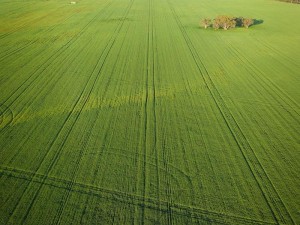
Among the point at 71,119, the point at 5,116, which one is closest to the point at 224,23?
the point at 71,119

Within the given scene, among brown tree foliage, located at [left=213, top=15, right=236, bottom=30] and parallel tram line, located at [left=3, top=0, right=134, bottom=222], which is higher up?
brown tree foliage, located at [left=213, top=15, right=236, bottom=30]

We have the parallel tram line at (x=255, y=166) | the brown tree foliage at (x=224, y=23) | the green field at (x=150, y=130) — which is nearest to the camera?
the parallel tram line at (x=255, y=166)

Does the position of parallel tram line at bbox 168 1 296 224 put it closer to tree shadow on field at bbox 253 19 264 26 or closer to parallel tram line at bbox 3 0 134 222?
parallel tram line at bbox 3 0 134 222

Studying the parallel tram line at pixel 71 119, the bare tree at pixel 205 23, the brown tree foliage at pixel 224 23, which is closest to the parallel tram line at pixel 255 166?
the parallel tram line at pixel 71 119

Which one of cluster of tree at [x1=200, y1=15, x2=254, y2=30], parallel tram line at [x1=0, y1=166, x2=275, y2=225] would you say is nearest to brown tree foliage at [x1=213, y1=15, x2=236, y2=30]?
cluster of tree at [x1=200, y1=15, x2=254, y2=30]

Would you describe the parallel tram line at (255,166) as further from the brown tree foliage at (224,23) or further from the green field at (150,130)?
the brown tree foliage at (224,23)

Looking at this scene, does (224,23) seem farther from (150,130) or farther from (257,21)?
(150,130)

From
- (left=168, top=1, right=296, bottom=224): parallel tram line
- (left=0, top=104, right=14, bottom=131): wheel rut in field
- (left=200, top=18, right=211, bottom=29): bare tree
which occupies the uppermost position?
(left=200, top=18, right=211, bottom=29): bare tree

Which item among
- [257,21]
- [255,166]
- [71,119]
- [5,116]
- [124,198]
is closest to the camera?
[124,198]

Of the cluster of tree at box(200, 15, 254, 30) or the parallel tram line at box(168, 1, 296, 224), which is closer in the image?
the parallel tram line at box(168, 1, 296, 224)
